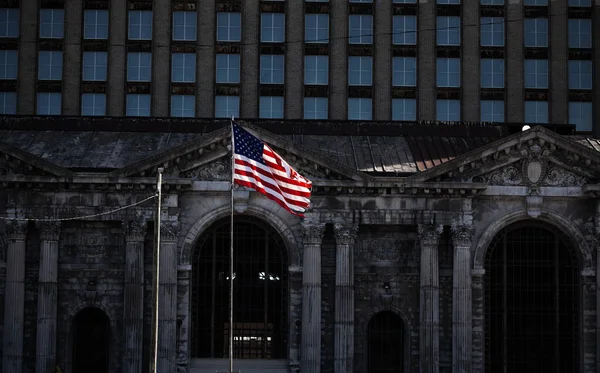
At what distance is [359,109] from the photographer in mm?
70875

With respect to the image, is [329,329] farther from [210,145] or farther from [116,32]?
[116,32]

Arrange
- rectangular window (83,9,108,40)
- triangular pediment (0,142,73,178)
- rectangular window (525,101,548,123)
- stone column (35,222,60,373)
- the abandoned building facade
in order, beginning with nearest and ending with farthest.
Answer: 1. stone column (35,222,60,373)
2. triangular pediment (0,142,73,178)
3. the abandoned building facade
4. rectangular window (83,9,108,40)
5. rectangular window (525,101,548,123)

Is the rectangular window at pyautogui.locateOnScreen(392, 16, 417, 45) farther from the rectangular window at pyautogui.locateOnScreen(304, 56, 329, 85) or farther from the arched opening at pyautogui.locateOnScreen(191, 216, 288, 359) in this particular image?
the arched opening at pyautogui.locateOnScreen(191, 216, 288, 359)

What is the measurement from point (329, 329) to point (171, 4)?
78.6 ft

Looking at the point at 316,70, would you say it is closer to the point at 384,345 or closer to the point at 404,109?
the point at 404,109

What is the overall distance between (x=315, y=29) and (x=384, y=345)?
21.5 m

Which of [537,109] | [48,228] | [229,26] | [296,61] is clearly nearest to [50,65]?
[229,26]

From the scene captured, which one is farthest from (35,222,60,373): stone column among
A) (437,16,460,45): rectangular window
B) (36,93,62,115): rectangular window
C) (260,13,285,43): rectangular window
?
(437,16,460,45): rectangular window

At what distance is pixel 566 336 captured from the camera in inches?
2345

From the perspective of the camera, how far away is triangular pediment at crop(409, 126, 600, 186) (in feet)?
191

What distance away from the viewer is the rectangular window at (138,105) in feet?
231

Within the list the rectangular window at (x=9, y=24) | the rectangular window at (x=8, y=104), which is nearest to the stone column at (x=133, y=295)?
the rectangular window at (x=8, y=104)

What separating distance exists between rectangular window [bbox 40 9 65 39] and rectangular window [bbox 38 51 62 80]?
1080 mm

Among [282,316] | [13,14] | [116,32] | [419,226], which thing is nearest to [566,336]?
[419,226]
